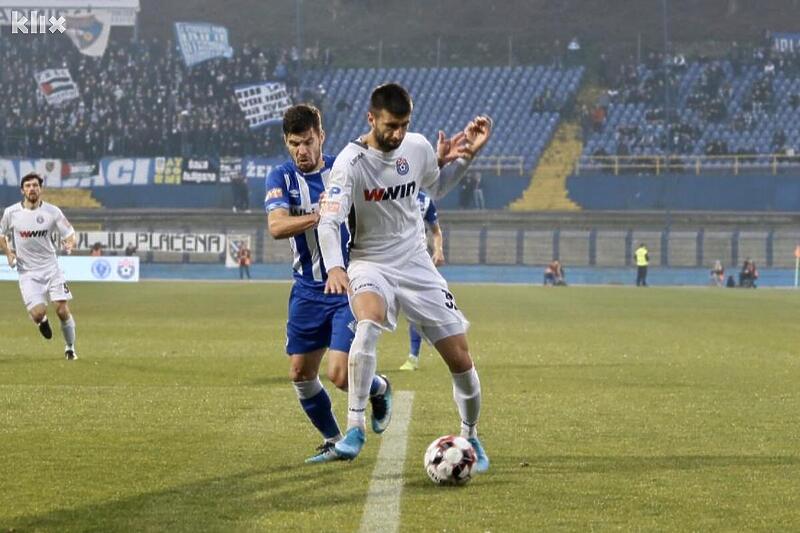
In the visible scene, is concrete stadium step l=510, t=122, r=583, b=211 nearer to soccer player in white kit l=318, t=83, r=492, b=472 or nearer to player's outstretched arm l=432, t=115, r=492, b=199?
player's outstretched arm l=432, t=115, r=492, b=199

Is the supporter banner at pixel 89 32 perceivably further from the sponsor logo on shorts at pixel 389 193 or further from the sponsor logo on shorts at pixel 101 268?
the sponsor logo on shorts at pixel 389 193

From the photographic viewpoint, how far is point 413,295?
792 centimetres

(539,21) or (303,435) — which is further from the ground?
(539,21)

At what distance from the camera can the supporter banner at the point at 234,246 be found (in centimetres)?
5728

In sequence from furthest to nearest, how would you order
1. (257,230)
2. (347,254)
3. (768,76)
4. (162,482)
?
(768,76) < (257,230) < (347,254) < (162,482)

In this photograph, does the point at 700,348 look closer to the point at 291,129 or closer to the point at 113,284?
the point at 291,129

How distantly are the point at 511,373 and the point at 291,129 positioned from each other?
8.13 meters

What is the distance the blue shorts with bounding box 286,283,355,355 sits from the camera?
8.38 metres

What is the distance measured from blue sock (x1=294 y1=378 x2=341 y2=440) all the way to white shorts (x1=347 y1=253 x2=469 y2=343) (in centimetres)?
94

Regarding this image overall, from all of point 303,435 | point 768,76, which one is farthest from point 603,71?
point 303,435

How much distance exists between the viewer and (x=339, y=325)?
8320mm

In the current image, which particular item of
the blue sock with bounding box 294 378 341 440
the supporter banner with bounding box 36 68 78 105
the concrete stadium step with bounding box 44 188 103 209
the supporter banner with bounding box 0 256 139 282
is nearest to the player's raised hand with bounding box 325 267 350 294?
the blue sock with bounding box 294 378 341 440

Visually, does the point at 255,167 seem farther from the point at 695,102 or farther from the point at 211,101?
the point at 695,102

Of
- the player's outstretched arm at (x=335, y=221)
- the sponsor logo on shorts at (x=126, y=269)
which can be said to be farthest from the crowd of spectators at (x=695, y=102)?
the player's outstretched arm at (x=335, y=221)
